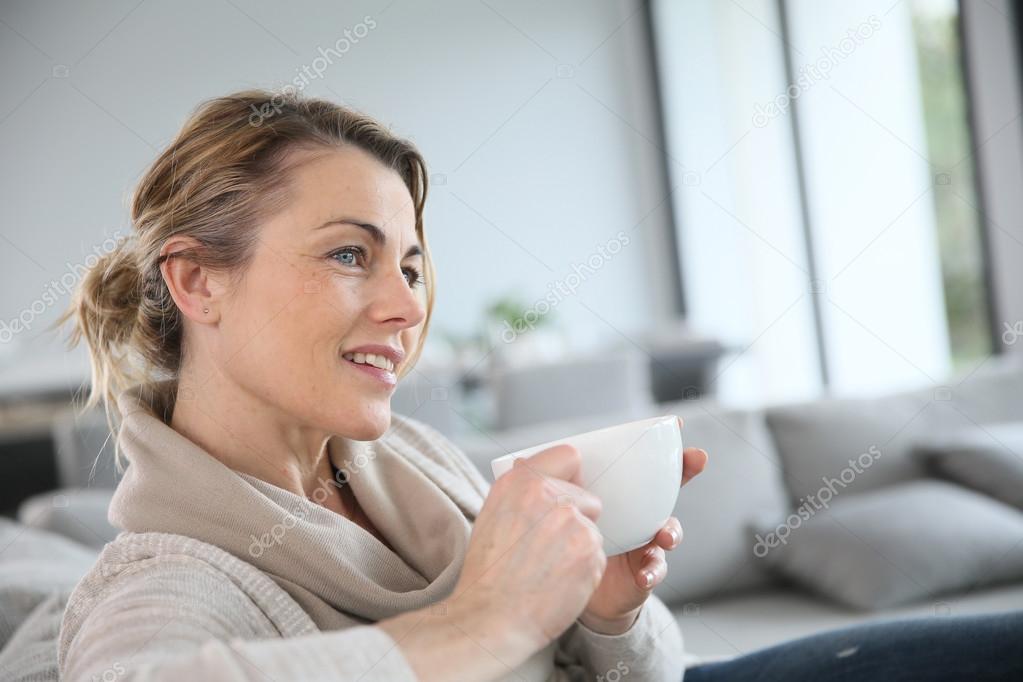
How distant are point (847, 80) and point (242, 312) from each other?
14.9 ft

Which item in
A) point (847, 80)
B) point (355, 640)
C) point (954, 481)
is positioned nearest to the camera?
point (355, 640)

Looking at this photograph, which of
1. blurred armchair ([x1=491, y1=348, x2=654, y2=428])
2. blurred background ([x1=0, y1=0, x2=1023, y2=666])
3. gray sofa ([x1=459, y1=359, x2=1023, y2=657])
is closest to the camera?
gray sofa ([x1=459, y1=359, x2=1023, y2=657])

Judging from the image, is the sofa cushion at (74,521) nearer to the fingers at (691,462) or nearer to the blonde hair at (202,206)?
the blonde hair at (202,206)

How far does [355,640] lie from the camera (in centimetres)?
67

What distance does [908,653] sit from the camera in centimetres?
103

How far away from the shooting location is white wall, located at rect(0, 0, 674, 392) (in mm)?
5637

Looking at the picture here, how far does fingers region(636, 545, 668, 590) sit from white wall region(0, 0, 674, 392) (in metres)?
4.83

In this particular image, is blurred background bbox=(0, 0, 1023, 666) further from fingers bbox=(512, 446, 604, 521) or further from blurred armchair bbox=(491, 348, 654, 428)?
fingers bbox=(512, 446, 604, 521)

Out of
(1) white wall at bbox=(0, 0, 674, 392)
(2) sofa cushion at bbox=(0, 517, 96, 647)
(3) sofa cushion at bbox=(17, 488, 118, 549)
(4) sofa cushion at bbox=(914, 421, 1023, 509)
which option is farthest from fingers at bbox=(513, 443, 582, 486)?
(1) white wall at bbox=(0, 0, 674, 392)

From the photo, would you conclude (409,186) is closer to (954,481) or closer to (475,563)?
(475,563)

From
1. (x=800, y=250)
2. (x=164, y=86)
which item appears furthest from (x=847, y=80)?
(x=164, y=86)

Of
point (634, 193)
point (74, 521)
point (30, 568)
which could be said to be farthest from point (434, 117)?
point (30, 568)

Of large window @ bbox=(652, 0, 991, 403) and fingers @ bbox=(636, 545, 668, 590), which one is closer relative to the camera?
fingers @ bbox=(636, 545, 668, 590)

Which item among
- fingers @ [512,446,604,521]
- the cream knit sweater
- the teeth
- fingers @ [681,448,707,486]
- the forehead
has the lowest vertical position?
the cream knit sweater
